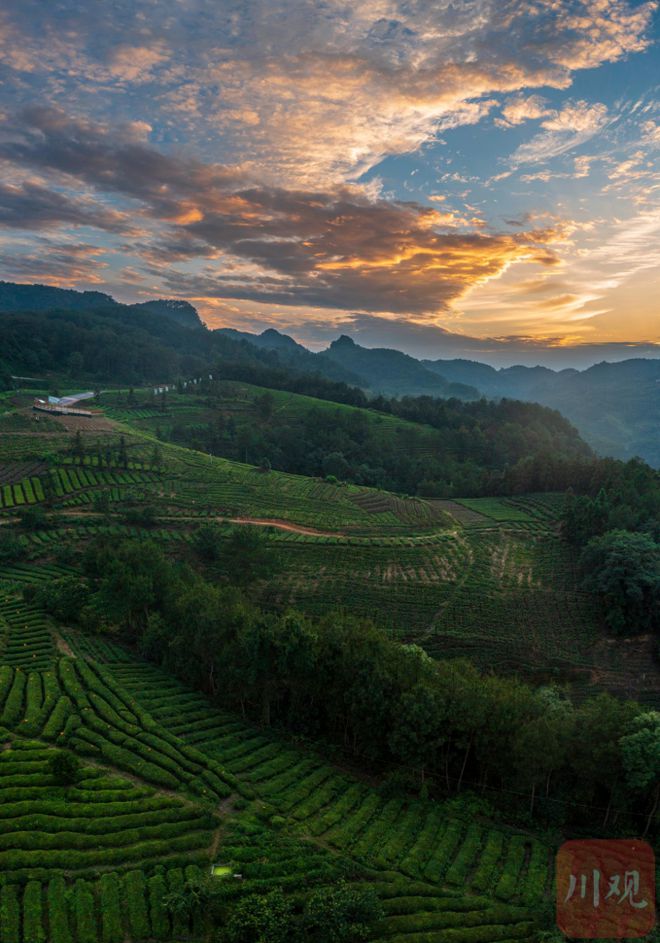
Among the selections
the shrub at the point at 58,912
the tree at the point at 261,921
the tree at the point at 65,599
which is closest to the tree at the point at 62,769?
the shrub at the point at 58,912

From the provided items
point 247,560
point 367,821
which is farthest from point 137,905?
point 247,560

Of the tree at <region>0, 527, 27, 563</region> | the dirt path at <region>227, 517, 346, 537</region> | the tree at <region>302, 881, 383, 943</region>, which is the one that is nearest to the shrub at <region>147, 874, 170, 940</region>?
the tree at <region>302, 881, 383, 943</region>

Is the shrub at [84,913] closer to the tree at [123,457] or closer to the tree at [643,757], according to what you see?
the tree at [643,757]

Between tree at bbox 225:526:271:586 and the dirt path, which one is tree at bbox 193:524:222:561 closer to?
tree at bbox 225:526:271:586

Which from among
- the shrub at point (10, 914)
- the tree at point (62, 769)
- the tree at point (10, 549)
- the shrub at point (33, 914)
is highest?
the tree at point (62, 769)

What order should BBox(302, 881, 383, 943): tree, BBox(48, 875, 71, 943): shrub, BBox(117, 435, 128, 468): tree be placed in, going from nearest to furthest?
BBox(48, 875, 71, 943): shrub → BBox(302, 881, 383, 943): tree → BBox(117, 435, 128, 468): tree

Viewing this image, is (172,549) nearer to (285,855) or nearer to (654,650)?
(285,855)
